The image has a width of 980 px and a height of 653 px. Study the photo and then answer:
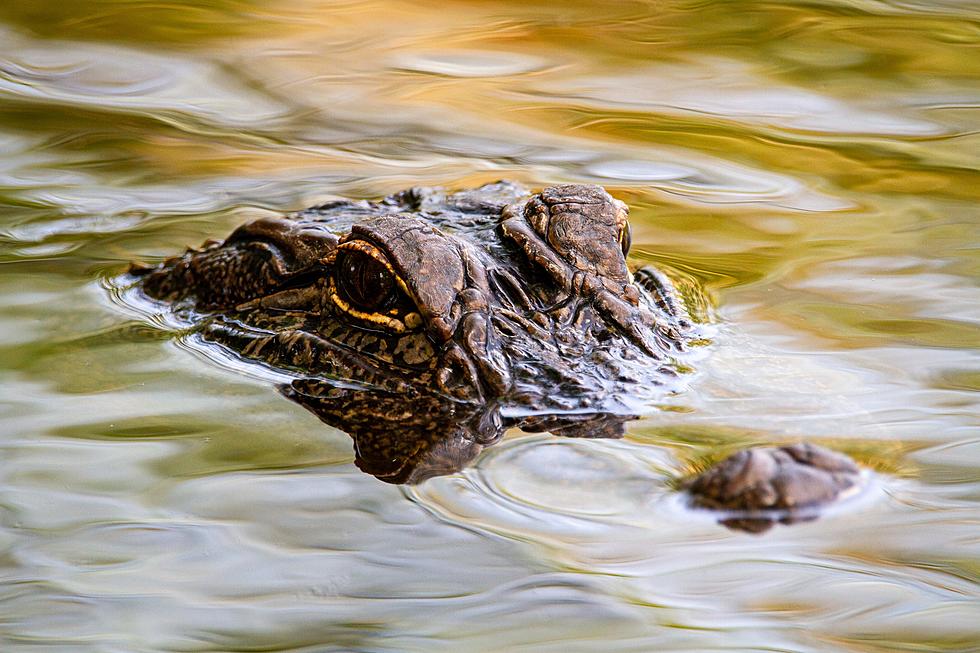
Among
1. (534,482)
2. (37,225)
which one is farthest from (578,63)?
(534,482)

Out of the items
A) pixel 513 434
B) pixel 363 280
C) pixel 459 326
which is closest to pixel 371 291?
pixel 363 280

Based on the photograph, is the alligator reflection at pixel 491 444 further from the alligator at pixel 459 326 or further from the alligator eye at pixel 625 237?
the alligator eye at pixel 625 237

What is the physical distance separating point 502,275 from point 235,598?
5.26 feet

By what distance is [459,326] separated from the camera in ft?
13.1

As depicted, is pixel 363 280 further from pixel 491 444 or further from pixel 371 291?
pixel 491 444

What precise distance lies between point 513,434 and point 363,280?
834 mm

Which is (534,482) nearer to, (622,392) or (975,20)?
(622,392)

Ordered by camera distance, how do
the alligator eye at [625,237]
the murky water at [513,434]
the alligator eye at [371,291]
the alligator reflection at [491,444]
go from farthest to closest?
the alligator eye at [625,237]
the alligator eye at [371,291]
the alligator reflection at [491,444]
the murky water at [513,434]

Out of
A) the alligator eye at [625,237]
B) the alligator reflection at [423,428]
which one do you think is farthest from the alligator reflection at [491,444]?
the alligator eye at [625,237]

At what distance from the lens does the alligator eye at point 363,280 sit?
412 centimetres

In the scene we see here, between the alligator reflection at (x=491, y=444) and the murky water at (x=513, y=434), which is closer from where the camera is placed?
the murky water at (x=513, y=434)

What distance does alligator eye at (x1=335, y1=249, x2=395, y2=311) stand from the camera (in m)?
4.12

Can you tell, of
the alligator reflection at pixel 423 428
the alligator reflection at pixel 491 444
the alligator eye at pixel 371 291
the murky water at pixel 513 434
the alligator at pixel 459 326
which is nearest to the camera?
the murky water at pixel 513 434

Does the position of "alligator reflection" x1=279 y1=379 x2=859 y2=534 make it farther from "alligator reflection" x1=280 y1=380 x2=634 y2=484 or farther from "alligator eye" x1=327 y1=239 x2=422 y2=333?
"alligator eye" x1=327 y1=239 x2=422 y2=333
